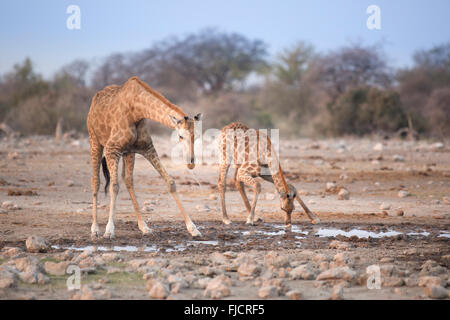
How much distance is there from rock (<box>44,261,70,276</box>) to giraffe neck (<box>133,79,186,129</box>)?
2.20 m

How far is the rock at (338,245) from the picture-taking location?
7.23m

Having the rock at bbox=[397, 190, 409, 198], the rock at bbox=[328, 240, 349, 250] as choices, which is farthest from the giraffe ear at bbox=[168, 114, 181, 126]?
the rock at bbox=[397, 190, 409, 198]

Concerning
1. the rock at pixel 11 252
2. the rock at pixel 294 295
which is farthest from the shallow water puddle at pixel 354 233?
the rock at pixel 11 252

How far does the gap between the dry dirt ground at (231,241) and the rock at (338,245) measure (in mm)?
12

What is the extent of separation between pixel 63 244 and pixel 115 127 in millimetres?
1635

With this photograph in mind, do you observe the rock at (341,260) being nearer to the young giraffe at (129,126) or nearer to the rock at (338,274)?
the rock at (338,274)

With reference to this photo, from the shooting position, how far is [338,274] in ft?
18.6

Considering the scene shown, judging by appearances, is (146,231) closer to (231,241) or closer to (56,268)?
(231,241)

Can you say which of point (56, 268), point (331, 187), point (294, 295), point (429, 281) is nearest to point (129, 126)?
point (56, 268)

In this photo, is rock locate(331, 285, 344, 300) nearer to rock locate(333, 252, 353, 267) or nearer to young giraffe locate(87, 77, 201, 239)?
rock locate(333, 252, 353, 267)

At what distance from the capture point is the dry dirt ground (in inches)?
214

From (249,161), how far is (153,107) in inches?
97.5

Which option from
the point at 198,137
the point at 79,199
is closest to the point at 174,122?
the point at 198,137

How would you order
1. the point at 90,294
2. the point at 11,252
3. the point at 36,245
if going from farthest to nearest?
the point at 36,245, the point at 11,252, the point at 90,294
